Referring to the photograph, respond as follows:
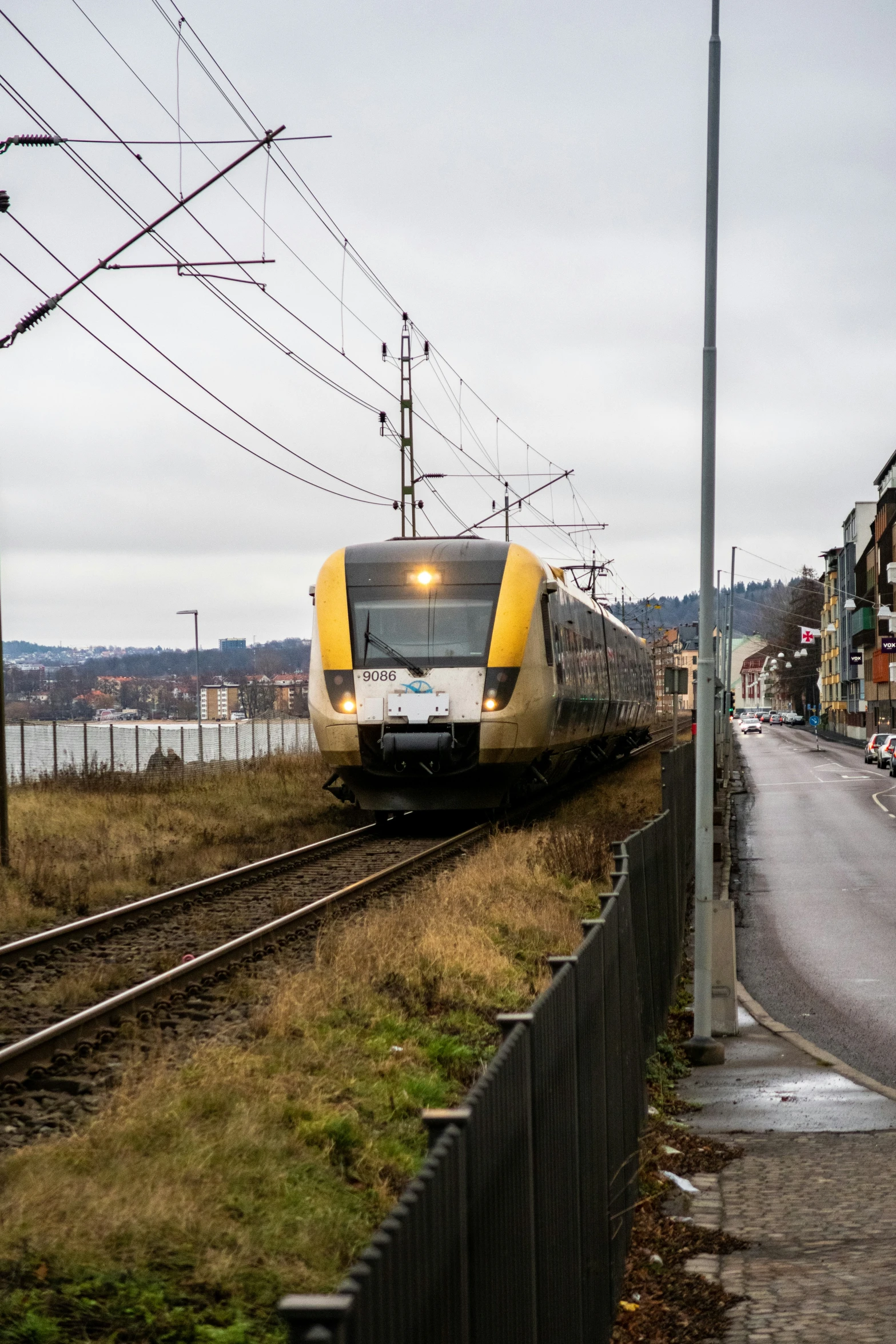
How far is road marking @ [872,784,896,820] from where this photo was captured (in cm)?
3791

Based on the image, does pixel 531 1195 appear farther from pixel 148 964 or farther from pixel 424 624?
pixel 424 624

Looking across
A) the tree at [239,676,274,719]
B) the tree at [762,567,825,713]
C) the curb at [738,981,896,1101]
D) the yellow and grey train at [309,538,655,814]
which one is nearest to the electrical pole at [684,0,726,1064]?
the curb at [738,981,896,1101]

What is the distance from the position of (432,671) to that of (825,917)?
5979 mm

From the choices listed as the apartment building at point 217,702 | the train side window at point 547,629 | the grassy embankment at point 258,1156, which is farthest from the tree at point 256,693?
the grassy embankment at point 258,1156

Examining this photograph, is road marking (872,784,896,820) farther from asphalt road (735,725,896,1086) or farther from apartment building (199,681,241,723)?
apartment building (199,681,241,723)

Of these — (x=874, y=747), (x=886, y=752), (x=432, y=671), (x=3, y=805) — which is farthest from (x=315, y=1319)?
(x=874, y=747)

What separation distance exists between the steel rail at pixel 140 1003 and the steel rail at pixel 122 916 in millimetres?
1375

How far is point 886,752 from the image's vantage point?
60875mm

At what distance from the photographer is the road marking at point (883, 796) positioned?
3791 centimetres

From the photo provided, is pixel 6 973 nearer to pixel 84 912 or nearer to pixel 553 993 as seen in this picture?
pixel 84 912

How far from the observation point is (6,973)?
453 inches

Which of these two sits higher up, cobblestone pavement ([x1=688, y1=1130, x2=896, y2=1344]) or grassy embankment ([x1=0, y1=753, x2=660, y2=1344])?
grassy embankment ([x1=0, y1=753, x2=660, y2=1344])

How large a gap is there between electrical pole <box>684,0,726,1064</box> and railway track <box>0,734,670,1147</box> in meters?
3.16

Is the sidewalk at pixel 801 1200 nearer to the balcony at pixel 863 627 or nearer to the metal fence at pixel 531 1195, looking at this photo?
the metal fence at pixel 531 1195
